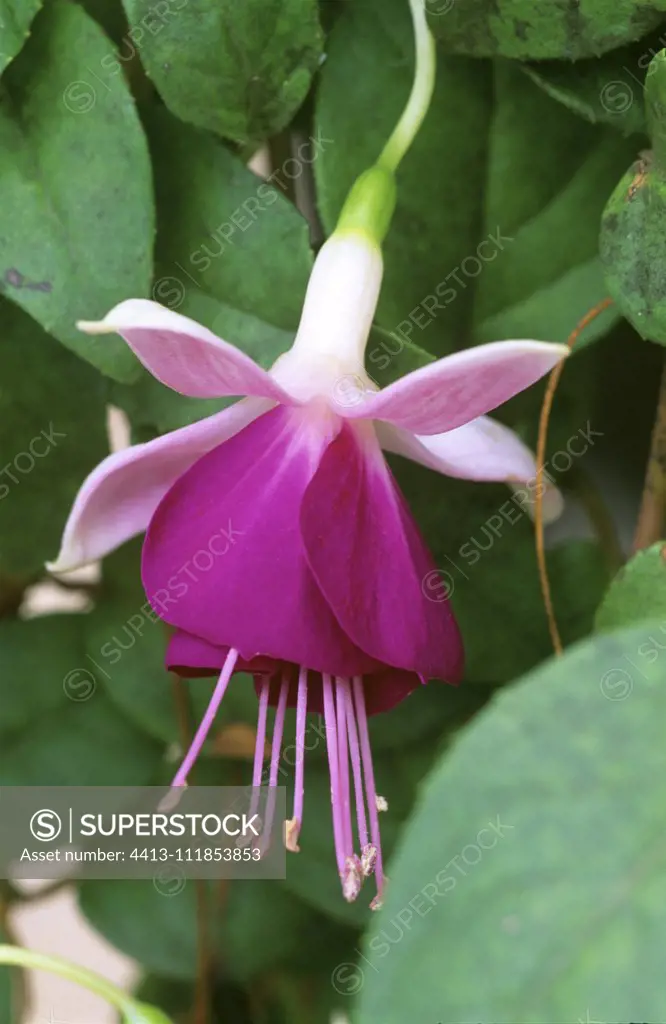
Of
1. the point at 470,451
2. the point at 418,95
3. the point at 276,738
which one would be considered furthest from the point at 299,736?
the point at 418,95

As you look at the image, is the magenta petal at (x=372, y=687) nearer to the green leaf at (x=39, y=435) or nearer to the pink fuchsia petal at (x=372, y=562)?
the pink fuchsia petal at (x=372, y=562)

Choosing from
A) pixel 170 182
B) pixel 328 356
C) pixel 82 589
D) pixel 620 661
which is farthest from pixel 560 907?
pixel 82 589

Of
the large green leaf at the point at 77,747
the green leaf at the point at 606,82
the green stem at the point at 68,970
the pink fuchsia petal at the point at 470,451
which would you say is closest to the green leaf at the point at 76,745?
the large green leaf at the point at 77,747

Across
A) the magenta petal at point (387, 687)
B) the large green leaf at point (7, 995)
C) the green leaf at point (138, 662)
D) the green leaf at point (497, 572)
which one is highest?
the green leaf at point (497, 572)

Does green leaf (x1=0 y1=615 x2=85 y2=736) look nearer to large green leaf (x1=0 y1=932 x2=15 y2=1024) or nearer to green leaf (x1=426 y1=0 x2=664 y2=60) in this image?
large green leaf (x1=0 y1=932 x2=15 y2=1024)

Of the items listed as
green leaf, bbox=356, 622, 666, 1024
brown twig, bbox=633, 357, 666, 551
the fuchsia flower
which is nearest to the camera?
green leaf, bbox=356, 622, 666, 1024

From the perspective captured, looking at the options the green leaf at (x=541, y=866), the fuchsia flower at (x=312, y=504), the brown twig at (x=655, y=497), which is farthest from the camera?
the brown twig at (x=655, y=497)

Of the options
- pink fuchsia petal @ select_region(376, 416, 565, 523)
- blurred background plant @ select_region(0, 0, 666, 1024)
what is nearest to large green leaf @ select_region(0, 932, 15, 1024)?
Result: blurred background plant @ select_region(0, 0, 666, 1024)
